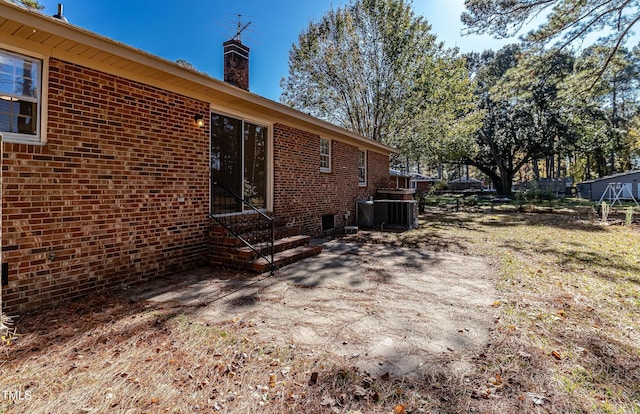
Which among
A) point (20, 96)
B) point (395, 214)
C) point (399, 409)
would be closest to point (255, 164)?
point (20, 96)

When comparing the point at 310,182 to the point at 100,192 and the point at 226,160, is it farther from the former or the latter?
the point at 100,192

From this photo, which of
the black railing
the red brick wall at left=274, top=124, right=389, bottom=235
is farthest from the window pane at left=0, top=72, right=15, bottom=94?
the red brick wall at left=274, top=124, right=389, bottom=235

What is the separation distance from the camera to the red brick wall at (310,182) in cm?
774

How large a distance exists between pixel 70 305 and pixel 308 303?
2.89 meters

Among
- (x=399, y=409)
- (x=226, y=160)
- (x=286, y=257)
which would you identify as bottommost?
(x=399, y=409)

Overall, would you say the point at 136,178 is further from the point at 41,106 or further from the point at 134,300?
the point at 134,300

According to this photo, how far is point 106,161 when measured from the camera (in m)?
4.20

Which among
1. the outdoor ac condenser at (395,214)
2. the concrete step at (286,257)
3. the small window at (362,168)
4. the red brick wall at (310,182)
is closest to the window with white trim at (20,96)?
the concrete step at (286,257)

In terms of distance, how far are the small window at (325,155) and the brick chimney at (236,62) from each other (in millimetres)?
3051

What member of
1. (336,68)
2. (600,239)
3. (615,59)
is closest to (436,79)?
(336,68)

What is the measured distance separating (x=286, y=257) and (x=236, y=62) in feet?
16.5

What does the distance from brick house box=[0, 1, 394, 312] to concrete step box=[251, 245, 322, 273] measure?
50cm

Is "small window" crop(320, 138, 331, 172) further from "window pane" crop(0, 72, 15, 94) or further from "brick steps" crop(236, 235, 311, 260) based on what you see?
"window pane" crop(0, 72, 15, 94)

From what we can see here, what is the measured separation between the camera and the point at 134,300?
382cm
